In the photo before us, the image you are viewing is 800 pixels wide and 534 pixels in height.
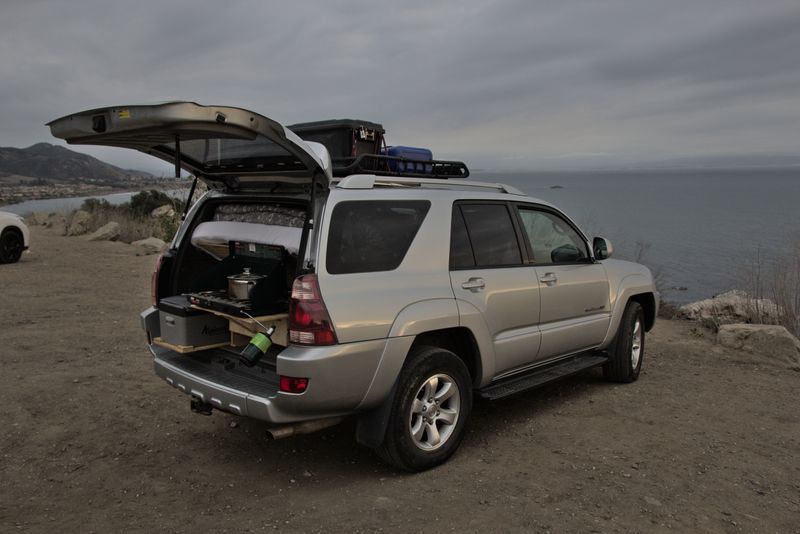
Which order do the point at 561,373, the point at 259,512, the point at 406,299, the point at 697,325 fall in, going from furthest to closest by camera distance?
the point at 697,325, the point at 561,373, the point at 406,299, the point at 259,512

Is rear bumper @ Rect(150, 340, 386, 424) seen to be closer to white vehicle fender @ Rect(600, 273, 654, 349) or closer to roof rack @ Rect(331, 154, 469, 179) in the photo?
roof rack @ Rect(331, 154, 469, 179)

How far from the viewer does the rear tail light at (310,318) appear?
3779 mm

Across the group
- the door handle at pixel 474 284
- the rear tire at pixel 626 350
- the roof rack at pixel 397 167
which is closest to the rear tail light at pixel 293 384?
the door handle at pixel 474 284

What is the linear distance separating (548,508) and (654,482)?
2.89ft

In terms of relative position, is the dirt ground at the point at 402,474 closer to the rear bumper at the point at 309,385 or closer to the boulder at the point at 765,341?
the rear bumper at the point at 309,385

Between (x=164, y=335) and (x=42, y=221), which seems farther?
(x=42, y=221)

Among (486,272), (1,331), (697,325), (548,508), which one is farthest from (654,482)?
(1,331)

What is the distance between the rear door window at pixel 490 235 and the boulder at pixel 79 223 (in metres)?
19.4

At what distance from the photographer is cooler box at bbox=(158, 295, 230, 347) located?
15.0 ft

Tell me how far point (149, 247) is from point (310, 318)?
1484 centimetres

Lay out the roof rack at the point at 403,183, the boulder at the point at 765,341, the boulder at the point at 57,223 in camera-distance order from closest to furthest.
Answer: the roof rack at the point at 403,183, the boulder at the point at 765,341, the boulder at the point at 57,223

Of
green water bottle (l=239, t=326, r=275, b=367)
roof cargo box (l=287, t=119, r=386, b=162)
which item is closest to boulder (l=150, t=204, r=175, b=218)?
roof cargo box (l=287, t=119, r=386, b=162)

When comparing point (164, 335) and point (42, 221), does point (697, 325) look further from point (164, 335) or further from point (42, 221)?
point (42, 221)

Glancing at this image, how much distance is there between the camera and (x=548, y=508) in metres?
3.92
